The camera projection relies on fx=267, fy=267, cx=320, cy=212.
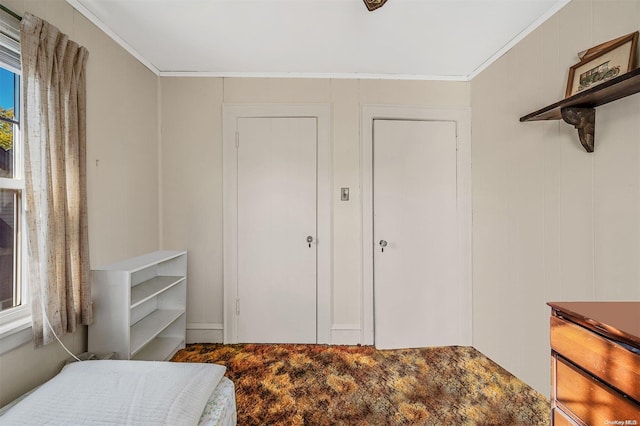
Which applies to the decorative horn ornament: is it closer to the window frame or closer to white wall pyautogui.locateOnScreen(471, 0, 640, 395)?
white wall pyautogui.locateOnScreen(471, 0, 640, 395)

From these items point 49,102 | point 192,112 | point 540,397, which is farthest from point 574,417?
point 192,112

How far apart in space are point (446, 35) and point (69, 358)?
3211 millimetres

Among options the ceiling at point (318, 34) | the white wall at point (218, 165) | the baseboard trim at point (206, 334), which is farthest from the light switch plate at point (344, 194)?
the baseboard trim at point (206, 334)

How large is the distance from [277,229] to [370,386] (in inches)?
56.6

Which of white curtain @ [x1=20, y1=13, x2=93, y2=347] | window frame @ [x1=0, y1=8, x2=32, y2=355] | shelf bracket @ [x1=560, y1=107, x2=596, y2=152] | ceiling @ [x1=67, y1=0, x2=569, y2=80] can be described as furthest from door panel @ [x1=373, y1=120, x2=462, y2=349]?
window frame @ [x1=0, y1=8, x2=32, y2=355]

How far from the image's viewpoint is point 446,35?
1.93m

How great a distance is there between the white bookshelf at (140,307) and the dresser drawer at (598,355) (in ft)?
7.10

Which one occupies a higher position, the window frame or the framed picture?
the framed picture

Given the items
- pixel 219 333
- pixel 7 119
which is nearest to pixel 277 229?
pixel 219 333

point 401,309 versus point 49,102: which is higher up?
point 49,102

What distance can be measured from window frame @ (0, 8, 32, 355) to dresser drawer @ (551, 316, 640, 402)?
2336 millimetres

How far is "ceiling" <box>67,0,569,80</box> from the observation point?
167cm

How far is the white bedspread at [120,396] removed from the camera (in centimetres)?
101

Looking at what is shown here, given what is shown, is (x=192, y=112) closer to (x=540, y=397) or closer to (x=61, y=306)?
(x=61, y=306)
